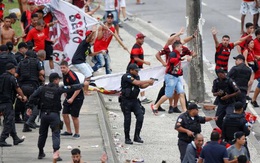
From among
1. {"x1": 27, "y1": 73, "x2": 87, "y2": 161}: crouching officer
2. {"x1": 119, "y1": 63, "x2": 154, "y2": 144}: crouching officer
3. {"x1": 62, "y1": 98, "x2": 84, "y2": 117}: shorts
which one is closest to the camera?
{"x1": 27, "y1": 73, "x2": 87, "y2": 161}: crouching officer

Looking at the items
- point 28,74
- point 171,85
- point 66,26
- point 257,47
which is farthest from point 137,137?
point 66,26

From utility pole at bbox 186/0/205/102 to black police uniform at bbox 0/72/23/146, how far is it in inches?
248

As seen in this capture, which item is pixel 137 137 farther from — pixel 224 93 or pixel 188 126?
pixel 188 126

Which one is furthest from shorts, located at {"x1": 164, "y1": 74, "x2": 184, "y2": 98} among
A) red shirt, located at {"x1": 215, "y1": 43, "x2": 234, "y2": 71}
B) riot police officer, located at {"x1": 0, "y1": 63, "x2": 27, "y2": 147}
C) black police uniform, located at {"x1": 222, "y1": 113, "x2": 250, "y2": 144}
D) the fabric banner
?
riot police officer, located at {"x1": 0, "y1": 63, "x2": 27, "y2": 147}

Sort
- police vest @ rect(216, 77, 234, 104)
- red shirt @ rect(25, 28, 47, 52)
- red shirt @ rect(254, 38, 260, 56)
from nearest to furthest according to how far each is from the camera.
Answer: police vest @ rect(216, 77, 234, 104) → red shirt @ rect(25, 28, 47, 52) → red shirt @ rect(254, 38, 260, 56)

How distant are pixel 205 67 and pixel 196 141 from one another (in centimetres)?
1097

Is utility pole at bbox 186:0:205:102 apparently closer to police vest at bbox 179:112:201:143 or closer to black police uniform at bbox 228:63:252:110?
black police uniform at bbox 228:63:252:110

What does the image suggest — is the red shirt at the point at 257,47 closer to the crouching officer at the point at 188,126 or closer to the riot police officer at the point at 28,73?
the riot police officer at the point at 28,73

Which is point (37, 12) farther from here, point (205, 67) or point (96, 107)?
point (205, 67)

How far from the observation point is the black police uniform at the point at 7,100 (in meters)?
17.7

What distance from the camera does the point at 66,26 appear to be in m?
23.7

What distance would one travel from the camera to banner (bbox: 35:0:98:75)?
23312 mm

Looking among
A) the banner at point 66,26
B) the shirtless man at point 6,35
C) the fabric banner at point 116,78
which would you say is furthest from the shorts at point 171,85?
the shirtless man at point 6,35

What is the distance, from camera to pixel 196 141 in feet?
51.7
